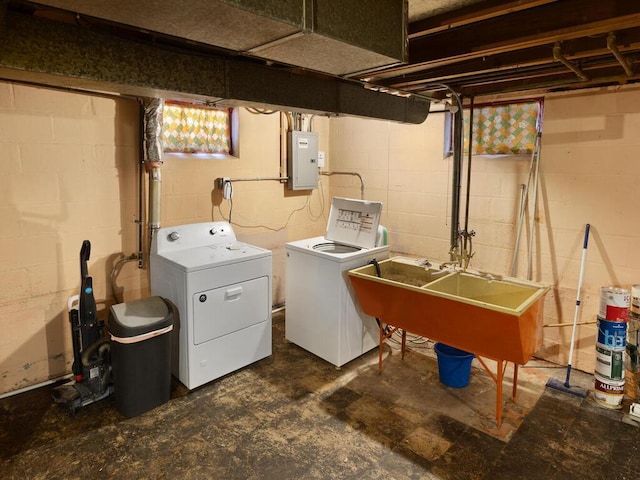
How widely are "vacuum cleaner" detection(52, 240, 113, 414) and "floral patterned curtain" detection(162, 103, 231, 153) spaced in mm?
1173

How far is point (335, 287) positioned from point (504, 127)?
188cm

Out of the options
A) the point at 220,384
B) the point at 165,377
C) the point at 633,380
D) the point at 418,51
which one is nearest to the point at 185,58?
the point at 418,51

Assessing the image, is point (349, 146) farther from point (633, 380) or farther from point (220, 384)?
point (633, 380)

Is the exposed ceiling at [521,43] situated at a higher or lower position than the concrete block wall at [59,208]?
higher

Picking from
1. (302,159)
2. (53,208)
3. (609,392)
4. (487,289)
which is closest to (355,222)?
(302,159)

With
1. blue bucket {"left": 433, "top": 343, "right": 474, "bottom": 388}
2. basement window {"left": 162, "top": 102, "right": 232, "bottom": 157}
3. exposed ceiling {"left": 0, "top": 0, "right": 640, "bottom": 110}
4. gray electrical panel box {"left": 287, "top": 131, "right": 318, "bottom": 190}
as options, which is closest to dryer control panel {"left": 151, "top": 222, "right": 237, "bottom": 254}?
basement window {"left": 162, "top": 102, "right": 232, "bottom": 157}

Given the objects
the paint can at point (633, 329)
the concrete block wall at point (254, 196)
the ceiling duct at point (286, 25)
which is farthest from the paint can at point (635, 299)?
the concrete block wall at point (254, 196)

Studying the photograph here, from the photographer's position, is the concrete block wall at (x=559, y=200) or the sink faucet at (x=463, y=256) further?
the sink faucet at (x=463, y=256)

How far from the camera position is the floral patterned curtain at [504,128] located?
3320 mm

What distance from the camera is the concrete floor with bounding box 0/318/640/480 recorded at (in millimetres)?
2264

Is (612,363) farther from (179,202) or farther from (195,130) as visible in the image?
(195,130)

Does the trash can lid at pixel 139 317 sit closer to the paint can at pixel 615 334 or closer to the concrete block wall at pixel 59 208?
the concrete block wall at pixel 59 208

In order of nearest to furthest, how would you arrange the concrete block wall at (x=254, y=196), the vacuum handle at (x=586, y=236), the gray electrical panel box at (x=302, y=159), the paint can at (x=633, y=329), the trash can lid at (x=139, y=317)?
the trash can lid at (x=139, y=317), the paint can at (x=633, y=329), the vacuum handle at (x=586, y=236), the concrete block wall at (x=254, y=196), the gray electrical panel box at (x=302, y=159)

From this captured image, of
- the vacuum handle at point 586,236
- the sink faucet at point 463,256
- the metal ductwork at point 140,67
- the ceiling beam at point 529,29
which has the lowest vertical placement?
the sink faucet at point 463,256
